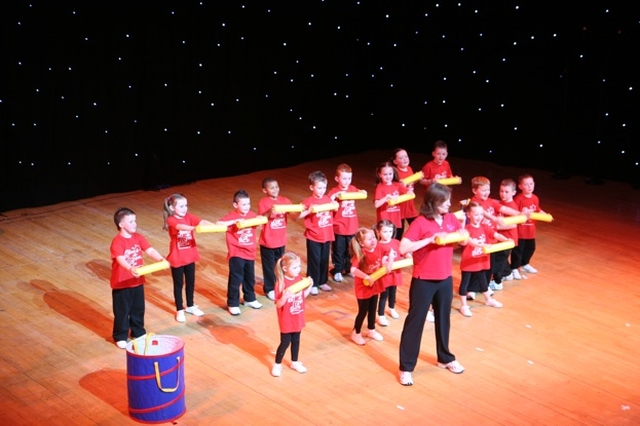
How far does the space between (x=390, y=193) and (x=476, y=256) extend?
3.73ft

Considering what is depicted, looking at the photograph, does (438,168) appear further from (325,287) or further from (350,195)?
(325,287)

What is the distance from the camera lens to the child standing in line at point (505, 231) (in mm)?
8133

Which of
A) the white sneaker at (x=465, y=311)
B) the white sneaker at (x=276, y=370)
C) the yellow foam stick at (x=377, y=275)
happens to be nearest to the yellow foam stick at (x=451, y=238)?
the yellow foam stick at (x=377, y=275)

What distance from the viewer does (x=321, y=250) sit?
811 cm

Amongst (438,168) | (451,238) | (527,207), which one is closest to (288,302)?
(451,238)

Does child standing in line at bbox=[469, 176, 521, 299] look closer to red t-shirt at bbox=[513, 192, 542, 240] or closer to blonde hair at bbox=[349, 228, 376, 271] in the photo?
red t-shirt at bbox=[513, 192, 542, 240]

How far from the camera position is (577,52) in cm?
1230

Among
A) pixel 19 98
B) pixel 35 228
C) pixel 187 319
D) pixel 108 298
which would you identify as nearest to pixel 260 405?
pixel 187 319

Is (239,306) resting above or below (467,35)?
below

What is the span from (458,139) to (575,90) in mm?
2061

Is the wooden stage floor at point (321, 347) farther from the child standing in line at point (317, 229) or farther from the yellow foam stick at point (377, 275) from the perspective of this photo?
the yellow foam stick at point (377, 275)

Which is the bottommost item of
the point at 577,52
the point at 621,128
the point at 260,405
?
the point at 260,405

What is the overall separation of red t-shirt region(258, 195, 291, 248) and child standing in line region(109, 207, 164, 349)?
1.21 m

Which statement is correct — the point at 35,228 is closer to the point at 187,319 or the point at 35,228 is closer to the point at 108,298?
the point at 108,298
